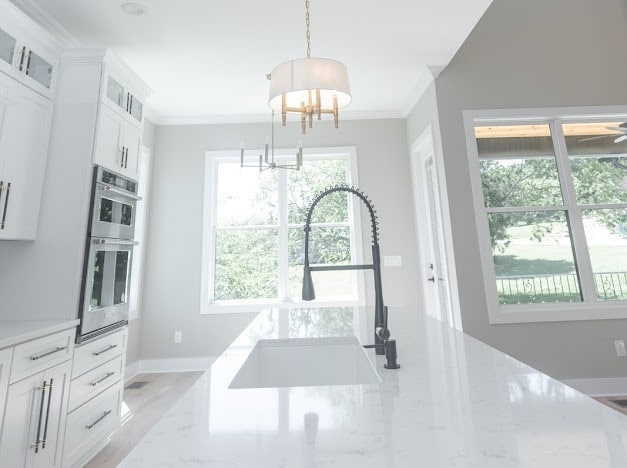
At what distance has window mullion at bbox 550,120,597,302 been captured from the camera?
9.57 ft

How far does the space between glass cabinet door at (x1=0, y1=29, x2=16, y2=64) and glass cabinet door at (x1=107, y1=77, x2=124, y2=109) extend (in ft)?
1.62

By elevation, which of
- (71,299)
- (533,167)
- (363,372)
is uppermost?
(533,167)

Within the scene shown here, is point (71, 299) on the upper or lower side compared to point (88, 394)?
upper

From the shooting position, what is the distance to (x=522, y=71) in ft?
10.3

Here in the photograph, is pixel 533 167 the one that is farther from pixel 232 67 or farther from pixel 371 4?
pixel 232 67

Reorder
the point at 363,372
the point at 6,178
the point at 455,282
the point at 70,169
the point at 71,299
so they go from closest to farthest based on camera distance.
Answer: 1. the point at 363,372
2. the point at 6,178
3. the point at 71,299
4. the point at 70,169
5. the point at 455,282

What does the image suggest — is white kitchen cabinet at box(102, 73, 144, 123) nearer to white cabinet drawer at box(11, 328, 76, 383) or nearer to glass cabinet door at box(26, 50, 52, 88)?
glass cabinet door at box(26, 50, 52, 88)

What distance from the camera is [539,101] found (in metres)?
3.11

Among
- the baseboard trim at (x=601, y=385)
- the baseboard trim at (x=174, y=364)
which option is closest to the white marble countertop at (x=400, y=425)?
the baseboard trim at (x=601, y=385)

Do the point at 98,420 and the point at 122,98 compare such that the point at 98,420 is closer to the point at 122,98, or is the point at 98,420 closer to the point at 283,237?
the point at 122,98

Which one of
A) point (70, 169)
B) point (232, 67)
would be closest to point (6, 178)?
point (70, 169)

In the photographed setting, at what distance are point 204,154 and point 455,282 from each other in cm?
320

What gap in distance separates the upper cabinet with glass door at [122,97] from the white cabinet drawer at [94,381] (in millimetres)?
1780

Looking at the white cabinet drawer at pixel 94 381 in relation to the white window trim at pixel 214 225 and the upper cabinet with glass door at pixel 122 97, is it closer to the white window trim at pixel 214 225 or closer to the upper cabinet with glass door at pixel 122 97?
the white window trim at pixel 214 225
